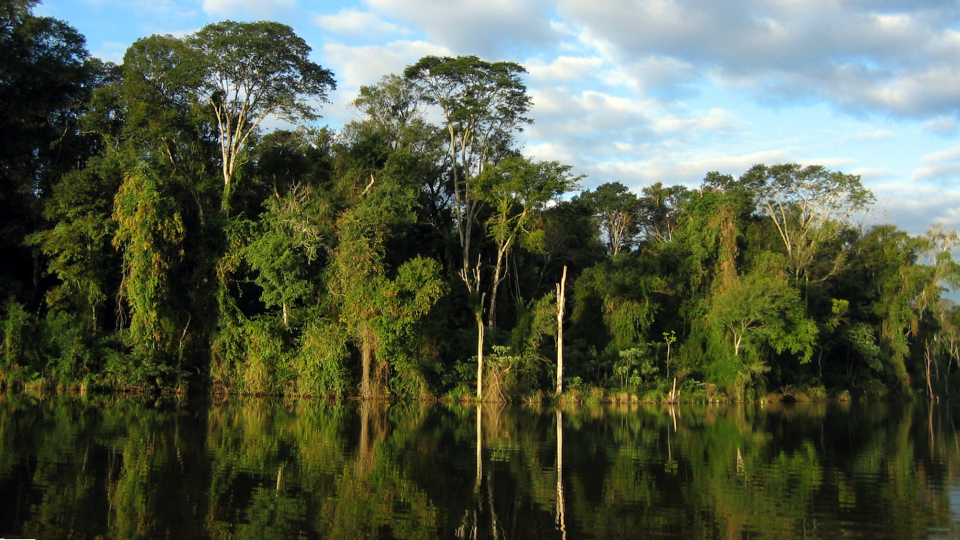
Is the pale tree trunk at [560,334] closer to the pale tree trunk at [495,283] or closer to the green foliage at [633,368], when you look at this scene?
the green foliage at [633,368]

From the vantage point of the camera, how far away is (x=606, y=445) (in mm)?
19469

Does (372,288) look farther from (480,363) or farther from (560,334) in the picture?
(560,334)

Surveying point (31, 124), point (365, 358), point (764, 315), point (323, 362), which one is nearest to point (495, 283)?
point (365, 358)

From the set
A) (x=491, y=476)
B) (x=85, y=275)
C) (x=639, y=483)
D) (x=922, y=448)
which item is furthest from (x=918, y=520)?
(x=85, y=275)

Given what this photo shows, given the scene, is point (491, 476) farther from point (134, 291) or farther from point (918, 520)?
point (134, 291)

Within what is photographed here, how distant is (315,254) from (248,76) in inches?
327

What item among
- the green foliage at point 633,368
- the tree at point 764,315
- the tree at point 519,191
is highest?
the tree at point 519,191

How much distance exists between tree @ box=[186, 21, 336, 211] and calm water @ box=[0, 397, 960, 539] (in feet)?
47.2

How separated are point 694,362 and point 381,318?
17141 millimetres

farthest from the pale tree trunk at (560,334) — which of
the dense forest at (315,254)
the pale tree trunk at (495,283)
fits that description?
the pale tree trunk at (495,283)

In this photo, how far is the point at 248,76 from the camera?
3388cm

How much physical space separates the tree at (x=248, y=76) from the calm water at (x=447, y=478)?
47.2ft

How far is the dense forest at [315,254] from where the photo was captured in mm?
31656

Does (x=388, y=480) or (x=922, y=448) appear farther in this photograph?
(x=922, y=448)
